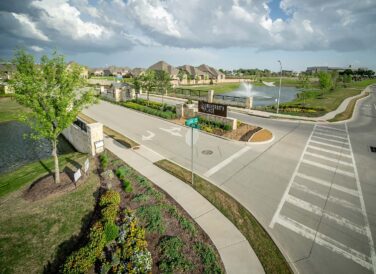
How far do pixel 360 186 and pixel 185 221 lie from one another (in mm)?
9758

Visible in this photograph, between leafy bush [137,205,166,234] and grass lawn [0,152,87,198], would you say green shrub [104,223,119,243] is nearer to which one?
leafy bush [137,205,166,234]

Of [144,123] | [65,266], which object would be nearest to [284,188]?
[65,266]

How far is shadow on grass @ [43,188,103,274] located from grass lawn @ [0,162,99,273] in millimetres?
36

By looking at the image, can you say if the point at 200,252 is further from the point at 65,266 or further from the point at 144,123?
the point at 144,123

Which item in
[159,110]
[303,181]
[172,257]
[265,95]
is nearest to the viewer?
[172,257]

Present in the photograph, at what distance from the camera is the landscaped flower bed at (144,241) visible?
632 centimetres

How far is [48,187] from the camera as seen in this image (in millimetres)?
11359

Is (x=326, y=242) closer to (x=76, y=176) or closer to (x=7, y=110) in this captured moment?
(x=76, y=176)

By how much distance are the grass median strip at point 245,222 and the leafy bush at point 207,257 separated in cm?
153

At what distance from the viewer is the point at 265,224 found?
8609 mm

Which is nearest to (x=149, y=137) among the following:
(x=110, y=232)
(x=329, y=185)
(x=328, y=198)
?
(x=110, y=232)

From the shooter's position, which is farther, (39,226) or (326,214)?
(326,214)

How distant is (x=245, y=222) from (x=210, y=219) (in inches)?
55.3

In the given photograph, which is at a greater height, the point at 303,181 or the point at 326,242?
the point at 303,181
